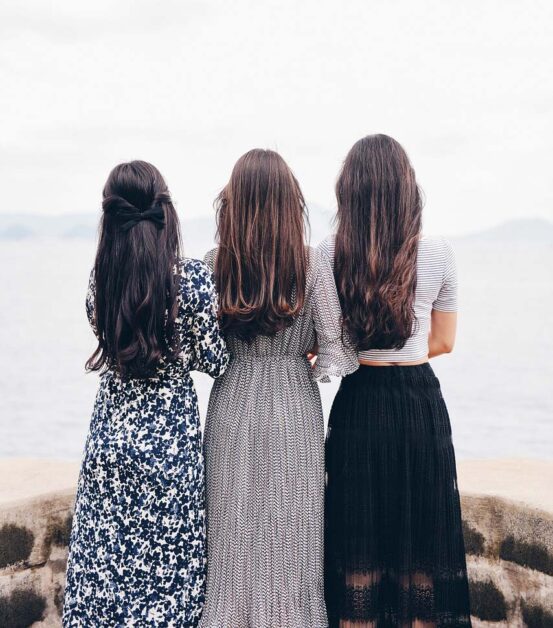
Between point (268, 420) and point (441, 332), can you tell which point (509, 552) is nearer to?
point (441, 332)

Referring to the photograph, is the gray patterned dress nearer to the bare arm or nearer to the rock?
the bare arm

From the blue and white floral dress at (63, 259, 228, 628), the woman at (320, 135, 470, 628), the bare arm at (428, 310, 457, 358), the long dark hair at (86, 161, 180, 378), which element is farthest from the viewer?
the bare arm at (428, 310, 457, 358)

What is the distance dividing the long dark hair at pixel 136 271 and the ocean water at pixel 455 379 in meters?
0.26

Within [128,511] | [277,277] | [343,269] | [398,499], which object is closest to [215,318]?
[277,277]

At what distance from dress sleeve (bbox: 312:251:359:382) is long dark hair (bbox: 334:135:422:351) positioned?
0.11 feet

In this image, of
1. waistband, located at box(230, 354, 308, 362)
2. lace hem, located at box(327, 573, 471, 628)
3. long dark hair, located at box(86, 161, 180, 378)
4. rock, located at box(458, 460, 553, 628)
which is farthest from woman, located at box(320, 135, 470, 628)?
long dark hair, located at box(86, 161, 180, 378)

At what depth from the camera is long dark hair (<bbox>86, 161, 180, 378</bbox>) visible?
7.95 ft

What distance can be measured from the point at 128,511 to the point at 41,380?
15.3m

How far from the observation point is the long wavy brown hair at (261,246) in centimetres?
252

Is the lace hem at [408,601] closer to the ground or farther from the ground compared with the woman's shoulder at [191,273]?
closer to the ground

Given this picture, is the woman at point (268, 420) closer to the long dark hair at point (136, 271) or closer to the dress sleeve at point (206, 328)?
the dress sleeve at point (206, 328)

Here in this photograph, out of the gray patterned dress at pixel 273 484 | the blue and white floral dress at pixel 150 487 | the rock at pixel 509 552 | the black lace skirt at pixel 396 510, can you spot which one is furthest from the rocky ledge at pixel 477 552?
the gray patterned dress at pixel 273 484

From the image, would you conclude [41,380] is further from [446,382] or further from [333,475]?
[333,475]

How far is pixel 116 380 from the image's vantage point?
2602mm
